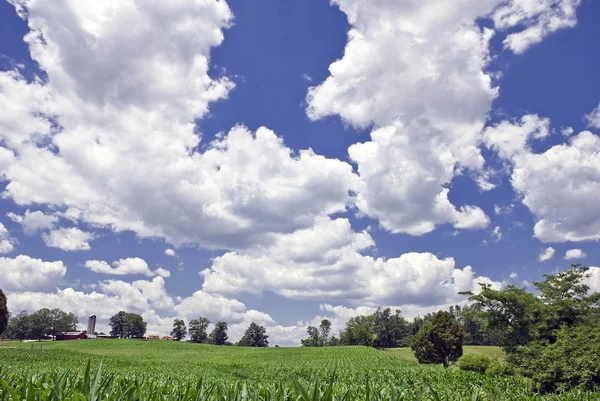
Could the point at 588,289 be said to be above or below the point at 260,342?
above

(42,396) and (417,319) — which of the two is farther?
(417,319)

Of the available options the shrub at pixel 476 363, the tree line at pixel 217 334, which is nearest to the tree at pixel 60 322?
the tree line at pixel 217 334

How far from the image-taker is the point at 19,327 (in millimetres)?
157750

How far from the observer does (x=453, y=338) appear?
88500 millimetres

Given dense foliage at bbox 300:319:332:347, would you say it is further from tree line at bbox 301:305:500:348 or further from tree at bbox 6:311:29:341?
tree at bbox 6:311:29:341

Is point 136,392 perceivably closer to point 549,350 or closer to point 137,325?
point 549,350

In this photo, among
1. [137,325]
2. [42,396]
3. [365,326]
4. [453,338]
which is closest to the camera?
[42,396]

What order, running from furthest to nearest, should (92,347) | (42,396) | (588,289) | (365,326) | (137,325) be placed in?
(137,325) < (365,326) < (92,347) < (588,289) < (42,396)

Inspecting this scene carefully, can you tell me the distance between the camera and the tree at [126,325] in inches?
6294

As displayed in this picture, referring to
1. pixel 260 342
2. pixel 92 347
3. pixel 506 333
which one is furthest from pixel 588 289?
pixel 260 342

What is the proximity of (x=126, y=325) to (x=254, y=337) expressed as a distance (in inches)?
2063

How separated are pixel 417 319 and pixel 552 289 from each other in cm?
9398

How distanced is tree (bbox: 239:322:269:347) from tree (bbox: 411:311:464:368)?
3170 inches

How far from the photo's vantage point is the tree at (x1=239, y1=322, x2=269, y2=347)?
15662cm
